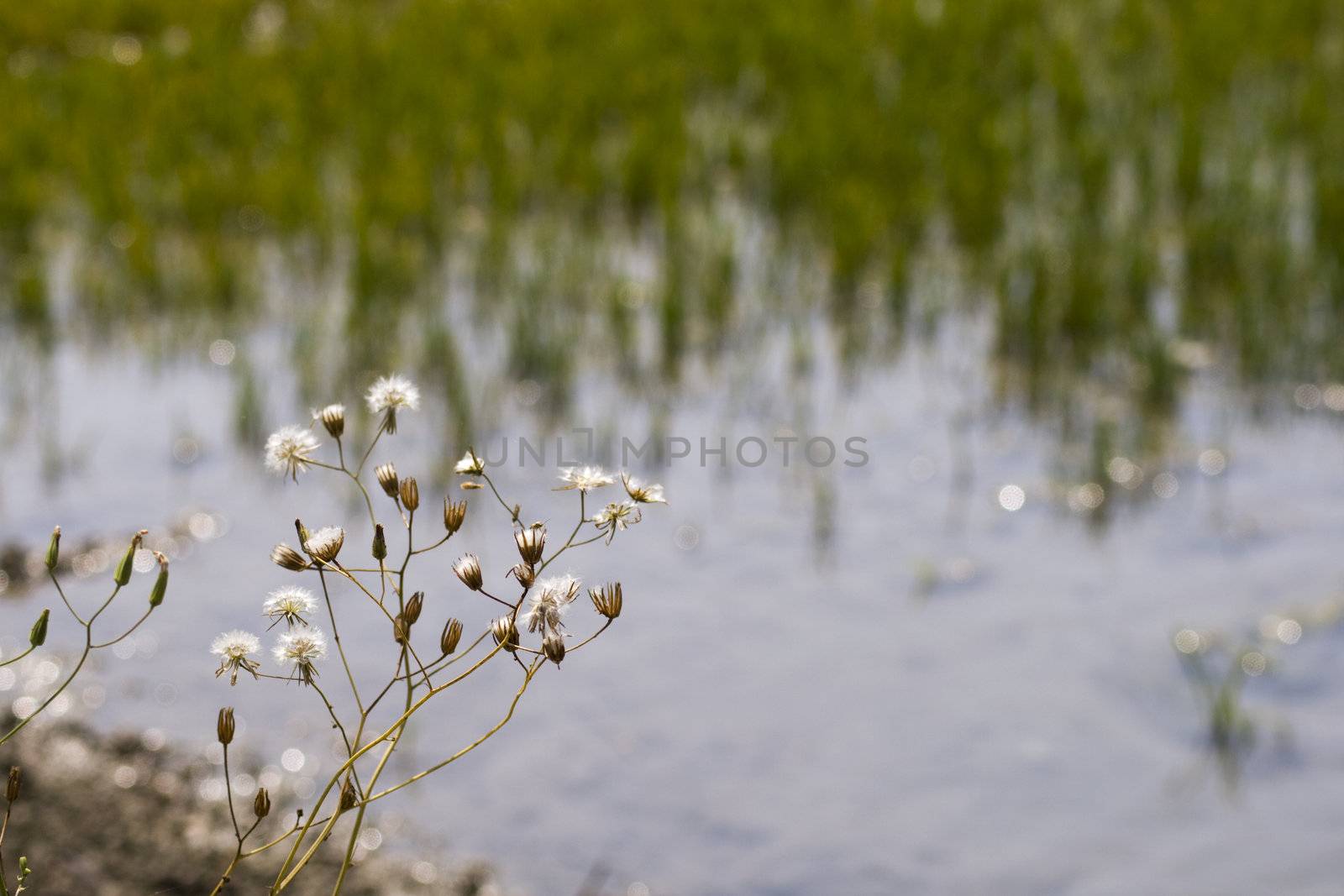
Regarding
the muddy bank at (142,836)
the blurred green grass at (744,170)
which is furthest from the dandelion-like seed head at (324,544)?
the blurred green grass at (744,170)

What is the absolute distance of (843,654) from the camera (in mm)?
2883

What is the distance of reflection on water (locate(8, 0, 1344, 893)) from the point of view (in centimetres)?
250

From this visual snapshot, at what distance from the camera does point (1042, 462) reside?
3689mm

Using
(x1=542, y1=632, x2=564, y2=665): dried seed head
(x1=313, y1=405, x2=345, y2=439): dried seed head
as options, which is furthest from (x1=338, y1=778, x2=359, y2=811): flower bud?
(x1=313, y1=405, x2=345, y2=439): dried seed head

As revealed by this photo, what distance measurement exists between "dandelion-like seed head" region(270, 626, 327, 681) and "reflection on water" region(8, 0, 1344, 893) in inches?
46.2

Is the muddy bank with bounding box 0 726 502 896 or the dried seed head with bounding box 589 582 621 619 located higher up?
the dried seed head with bounding box 589 582 621 619

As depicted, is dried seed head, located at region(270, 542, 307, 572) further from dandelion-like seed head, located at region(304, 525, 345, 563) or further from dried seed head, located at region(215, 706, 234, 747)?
dried seed head, located at region(215, 706, 234, 747)

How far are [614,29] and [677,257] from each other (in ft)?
11.5

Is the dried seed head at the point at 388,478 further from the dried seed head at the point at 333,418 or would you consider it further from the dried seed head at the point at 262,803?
the dried seed head at the point at 262,803

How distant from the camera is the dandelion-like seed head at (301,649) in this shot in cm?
122

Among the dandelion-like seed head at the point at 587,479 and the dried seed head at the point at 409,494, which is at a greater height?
the dandelion-like seed head at the point at 587,479

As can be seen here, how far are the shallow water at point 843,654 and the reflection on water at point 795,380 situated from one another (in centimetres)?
1

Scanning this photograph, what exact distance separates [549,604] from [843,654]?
5.63 feet

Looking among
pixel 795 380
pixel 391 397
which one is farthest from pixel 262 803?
pixel 795 380
